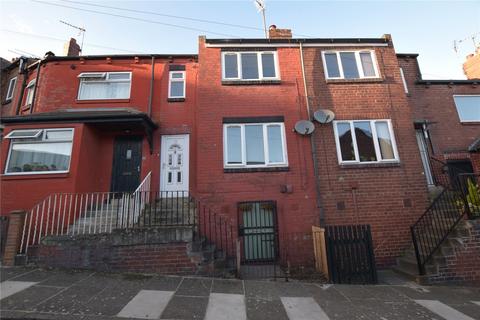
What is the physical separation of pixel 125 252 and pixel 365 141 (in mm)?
8551

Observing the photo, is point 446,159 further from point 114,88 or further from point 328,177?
point 114,88

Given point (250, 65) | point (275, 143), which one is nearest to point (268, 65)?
point (250, 65)

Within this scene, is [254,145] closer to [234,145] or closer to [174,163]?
[234,145]

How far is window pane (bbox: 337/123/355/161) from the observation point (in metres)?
9.05

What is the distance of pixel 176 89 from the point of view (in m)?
10.9

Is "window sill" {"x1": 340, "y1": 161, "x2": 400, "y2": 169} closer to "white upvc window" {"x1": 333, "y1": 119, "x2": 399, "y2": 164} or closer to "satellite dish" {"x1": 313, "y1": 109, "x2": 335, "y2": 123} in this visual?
"white upvc window" {"x1": 333, "y1": 119, "x2": 399, "y2": 164}

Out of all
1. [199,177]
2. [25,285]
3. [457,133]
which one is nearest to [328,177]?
[199,177]

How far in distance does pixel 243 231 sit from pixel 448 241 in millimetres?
5635

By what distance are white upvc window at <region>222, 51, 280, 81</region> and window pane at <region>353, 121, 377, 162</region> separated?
142 inches

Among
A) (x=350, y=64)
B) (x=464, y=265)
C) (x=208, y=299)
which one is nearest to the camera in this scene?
(x=208, y=299)

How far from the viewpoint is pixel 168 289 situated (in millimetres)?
5445

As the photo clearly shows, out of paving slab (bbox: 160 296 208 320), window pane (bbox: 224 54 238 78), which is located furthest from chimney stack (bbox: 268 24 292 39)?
paving slab (bbox: 160 296 208 320)

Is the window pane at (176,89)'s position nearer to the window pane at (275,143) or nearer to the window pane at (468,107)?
the window pane at (275,143)

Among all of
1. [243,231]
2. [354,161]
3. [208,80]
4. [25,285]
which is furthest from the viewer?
[208,80]
